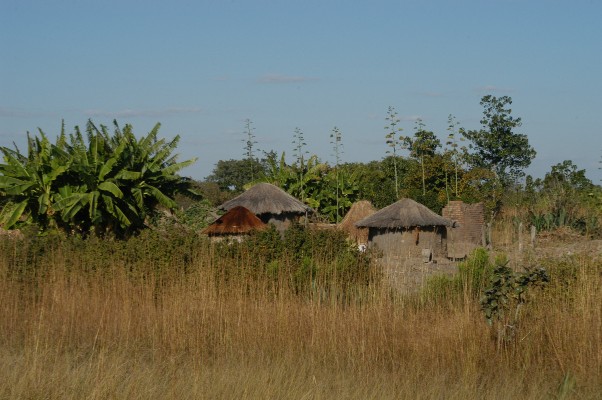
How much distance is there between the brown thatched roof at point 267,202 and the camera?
30.3m

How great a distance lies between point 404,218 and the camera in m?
26.6

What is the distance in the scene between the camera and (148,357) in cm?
877

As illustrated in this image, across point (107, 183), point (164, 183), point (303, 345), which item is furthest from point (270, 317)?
point (164, 183)

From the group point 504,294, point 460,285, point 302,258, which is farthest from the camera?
point 302,258

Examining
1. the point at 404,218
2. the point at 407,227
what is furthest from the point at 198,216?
the point at 407,227

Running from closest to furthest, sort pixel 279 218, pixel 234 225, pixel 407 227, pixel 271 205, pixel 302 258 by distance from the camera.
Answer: pixel 302 258 < pixel 234 225 < pixel 407 227 < pixel 271 205 < pixel 279 218

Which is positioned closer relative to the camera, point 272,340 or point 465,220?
point 272,340

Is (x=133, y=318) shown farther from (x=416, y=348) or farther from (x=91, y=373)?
(x=416, y=348)

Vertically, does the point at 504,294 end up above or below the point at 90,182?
below

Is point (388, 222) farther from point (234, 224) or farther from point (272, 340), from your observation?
point (272, 340)

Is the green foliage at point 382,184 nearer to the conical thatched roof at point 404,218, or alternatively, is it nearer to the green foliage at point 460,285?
the conical thatched roof at point 404,218

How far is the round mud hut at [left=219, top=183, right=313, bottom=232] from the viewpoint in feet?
99.7

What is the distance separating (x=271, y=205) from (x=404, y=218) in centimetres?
591

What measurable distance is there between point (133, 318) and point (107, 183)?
7.14m
